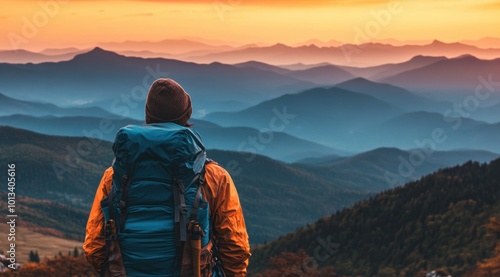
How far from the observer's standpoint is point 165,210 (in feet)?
31.6

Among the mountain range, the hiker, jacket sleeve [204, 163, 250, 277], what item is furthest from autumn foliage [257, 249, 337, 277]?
the hiker

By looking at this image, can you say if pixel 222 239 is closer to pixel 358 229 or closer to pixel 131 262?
pixel 131 262

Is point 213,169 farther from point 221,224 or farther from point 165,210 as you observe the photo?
point 165,210

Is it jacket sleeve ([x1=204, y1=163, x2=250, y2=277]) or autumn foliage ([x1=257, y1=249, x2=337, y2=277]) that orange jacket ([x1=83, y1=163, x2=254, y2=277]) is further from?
autumn foliage ([x1=257, y1=249, x2=337, y2=277])

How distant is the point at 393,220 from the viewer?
186250 millimetres

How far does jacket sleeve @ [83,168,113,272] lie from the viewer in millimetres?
9992

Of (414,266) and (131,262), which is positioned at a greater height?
(131,262)

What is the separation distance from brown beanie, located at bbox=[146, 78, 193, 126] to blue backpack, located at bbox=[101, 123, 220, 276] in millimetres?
640

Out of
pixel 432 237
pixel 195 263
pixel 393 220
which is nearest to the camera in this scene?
pixel 195 263

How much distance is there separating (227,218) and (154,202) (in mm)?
898

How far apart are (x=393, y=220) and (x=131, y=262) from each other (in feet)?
593

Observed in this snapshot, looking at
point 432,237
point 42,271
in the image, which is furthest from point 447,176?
point 42,271

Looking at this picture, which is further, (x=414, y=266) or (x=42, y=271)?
(x=414, y=266)

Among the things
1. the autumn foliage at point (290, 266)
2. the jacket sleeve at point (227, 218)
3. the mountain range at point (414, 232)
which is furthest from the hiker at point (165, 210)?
the mountain range at point (414, 232)
